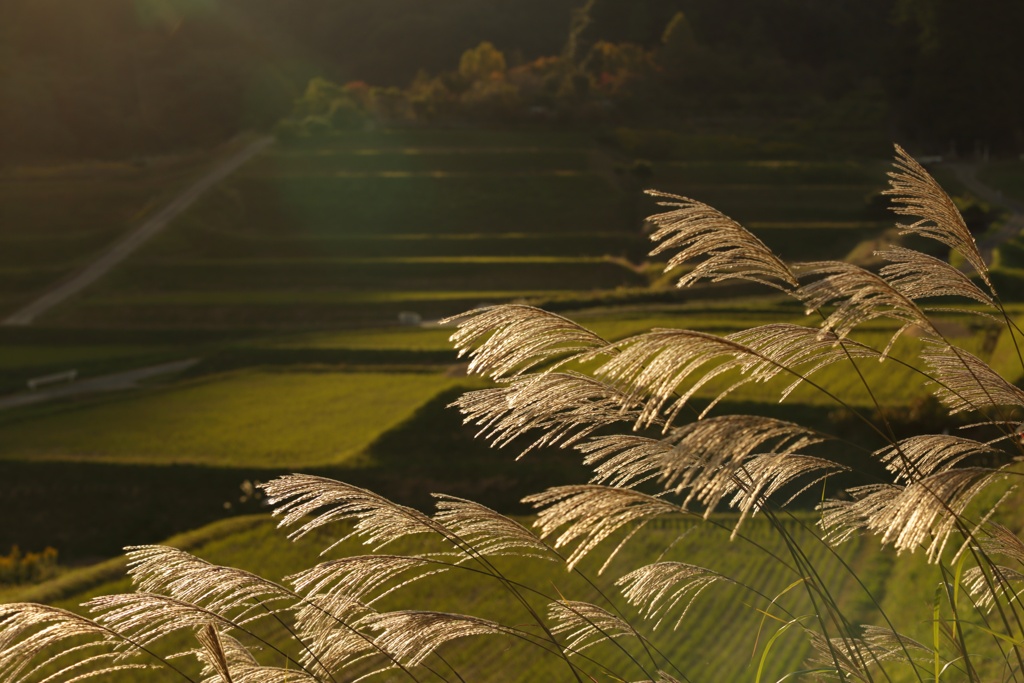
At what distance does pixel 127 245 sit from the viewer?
133 ft

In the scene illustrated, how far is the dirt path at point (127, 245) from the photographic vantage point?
111 feet

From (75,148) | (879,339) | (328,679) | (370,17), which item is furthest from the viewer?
(370,17)

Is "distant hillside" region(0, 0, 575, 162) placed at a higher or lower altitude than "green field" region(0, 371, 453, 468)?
higher

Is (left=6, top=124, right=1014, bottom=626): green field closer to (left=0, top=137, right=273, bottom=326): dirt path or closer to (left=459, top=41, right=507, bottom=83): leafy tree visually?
(left=0, top=137, right=273, bottom=326): dirt path

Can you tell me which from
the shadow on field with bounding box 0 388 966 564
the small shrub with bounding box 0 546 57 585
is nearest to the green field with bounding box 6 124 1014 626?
the shadow on field with bounding box 0 388 966 564

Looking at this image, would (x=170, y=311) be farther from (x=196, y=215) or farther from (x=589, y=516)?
(x=589, y=516)

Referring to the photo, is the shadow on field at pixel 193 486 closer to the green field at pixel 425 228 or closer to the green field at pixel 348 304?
the green field at pixel 348 304

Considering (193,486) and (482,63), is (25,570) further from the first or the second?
(482,63)

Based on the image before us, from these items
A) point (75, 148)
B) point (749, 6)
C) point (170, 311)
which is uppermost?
point (749, 6)

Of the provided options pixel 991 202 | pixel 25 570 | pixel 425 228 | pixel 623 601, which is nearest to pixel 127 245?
pixel 425 228

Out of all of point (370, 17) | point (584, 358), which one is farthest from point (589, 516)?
point (370, 17)

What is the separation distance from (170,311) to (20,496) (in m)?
16.5

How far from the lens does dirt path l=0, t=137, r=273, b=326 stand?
111 ft

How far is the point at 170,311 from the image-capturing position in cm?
3262
